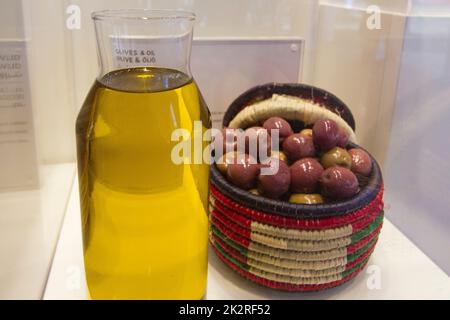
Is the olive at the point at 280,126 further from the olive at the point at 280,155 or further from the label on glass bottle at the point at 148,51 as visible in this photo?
the label on glass bottle at the point at 148,51

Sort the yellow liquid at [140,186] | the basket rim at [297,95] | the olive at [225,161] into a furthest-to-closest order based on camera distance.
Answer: the basket rim at [297,95] → the olive at [225,161] → the yellow liquid at [140,186]

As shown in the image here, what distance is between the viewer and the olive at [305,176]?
0.53m

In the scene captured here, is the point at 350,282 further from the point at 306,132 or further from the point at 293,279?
the point at 306,132

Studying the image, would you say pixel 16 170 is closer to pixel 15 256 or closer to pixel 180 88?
pixel 15 256

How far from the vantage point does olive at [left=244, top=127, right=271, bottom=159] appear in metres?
0.56

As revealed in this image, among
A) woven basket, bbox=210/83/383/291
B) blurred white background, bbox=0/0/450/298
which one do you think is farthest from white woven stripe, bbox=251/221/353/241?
blurred white background, bbox=0/0/450/298

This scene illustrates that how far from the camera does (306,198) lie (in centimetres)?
52

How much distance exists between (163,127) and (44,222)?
0.25 meters

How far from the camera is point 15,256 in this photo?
467mm

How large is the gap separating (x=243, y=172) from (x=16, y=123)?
0.91 feet

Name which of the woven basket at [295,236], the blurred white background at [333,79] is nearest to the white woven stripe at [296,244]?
the woven basket at [295,236]

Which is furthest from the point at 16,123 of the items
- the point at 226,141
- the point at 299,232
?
the point at 299,232

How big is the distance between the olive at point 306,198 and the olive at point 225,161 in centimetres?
8

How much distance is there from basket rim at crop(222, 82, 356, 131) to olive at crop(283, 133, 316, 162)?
5.2 inches
